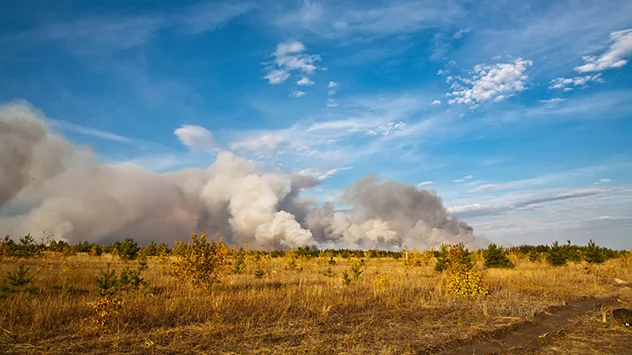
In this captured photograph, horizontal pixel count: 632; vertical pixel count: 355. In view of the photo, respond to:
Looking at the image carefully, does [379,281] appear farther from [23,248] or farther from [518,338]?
[23,248]

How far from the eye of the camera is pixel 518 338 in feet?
27.2

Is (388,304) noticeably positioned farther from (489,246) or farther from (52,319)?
(489,246)

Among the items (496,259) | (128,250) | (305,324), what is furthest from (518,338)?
(128,250)

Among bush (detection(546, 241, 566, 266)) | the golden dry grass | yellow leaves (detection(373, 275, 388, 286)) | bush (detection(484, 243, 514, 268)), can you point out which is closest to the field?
the golden dry grass

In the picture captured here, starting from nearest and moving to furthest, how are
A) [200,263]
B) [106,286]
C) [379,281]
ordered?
[106,286], [200,263], [379,281]

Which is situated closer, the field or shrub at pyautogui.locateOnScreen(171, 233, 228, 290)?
the field

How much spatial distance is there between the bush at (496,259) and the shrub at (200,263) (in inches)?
938

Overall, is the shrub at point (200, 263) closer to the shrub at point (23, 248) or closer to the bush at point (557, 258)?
the shrub at point (23, 248)

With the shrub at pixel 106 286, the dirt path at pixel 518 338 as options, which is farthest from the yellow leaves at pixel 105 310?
the dirt path at pixel 518 338

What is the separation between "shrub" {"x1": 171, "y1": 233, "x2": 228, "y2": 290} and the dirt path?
897cm

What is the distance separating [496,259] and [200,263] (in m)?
25.0

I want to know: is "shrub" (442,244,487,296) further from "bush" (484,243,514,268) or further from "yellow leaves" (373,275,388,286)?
"bush" (484,243,514,268)

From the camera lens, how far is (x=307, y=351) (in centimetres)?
672

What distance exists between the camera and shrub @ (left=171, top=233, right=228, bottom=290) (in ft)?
44.3
